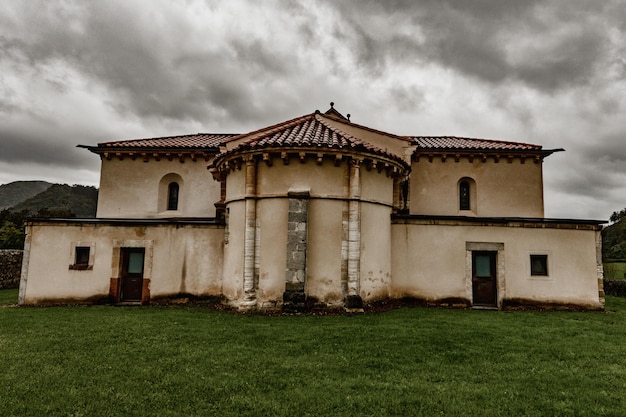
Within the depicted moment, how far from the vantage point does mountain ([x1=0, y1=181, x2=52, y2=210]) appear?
116m

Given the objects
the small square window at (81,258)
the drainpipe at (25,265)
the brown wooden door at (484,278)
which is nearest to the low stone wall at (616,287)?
the brown wooden door at (484,278)

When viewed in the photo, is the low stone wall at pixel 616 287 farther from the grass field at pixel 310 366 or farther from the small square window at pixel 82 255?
the small square window at pixel 82 255

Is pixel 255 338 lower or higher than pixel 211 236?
lower

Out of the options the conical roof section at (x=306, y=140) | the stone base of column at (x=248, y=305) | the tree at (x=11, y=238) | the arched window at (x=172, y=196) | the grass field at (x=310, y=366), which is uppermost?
the conical roof section at (x=306, y=140)

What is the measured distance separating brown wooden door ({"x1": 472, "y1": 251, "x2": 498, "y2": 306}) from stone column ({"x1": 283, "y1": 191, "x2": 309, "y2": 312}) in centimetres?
680

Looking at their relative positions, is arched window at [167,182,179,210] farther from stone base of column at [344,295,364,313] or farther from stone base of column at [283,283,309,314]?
stone base of column at [344,295,364,313]

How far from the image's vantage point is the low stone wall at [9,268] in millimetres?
22455

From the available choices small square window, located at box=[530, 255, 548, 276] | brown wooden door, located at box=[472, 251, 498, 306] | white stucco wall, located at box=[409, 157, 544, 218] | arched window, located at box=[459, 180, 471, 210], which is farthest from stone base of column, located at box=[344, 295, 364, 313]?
arched window, located at box=[459, 180, 471, 210]

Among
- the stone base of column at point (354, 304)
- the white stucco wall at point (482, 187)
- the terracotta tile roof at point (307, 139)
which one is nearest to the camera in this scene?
→ the stone base of column at point (354, 304)

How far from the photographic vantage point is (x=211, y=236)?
1462 centimetres

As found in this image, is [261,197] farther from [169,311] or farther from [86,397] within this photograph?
[86,397]

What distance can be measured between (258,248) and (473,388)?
7.97m

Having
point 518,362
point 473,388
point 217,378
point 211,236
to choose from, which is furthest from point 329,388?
point 211,236

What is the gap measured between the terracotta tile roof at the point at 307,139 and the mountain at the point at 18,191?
5054 inches
